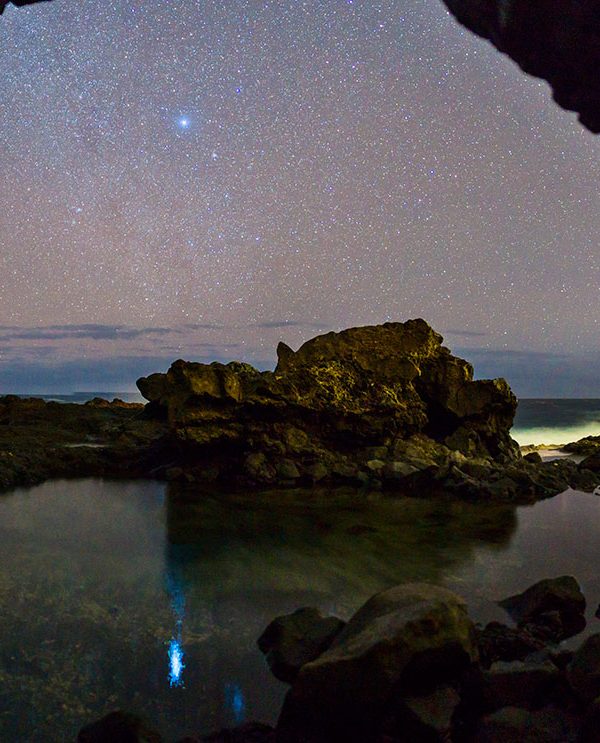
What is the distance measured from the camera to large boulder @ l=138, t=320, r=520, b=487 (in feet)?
84.0

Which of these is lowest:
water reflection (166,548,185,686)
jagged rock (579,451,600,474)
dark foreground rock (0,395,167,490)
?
dark foreground rock (0,395,167,490)

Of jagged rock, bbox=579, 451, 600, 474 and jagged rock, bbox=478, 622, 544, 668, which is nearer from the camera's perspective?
jagged rock, bbox=478, 622, 544, 668

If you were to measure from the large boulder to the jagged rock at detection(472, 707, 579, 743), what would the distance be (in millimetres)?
18203

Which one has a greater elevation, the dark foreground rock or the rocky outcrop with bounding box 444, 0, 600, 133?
the rocky outcrop with bounding box 444, 0, 600, 133

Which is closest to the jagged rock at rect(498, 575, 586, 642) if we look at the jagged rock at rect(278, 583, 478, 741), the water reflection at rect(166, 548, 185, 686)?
the jagged rock at rect(278, 583, 478, 741)

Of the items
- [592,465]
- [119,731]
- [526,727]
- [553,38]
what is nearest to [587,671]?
[526,727]

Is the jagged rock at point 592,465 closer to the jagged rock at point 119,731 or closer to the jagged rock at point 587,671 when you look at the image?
the jagged rock at point 587,671

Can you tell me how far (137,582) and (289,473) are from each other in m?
13.5

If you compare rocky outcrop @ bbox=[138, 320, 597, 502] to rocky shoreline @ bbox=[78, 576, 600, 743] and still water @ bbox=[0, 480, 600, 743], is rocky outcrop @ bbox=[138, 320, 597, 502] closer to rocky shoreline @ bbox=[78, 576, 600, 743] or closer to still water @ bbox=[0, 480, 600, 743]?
still water @ bbox=[0, 480, 600, 743]

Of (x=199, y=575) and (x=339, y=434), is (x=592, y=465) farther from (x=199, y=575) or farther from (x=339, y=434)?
(x=199, y=575)

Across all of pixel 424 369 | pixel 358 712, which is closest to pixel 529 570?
pixel 358 712

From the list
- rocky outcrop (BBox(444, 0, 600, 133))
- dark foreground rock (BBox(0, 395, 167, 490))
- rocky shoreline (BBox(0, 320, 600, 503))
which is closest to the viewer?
rocky outcrop (BBox(444, 0, 600, 133))

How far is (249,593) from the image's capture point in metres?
10.9

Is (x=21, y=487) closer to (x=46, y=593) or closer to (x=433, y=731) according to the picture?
(x=46, y=593)
